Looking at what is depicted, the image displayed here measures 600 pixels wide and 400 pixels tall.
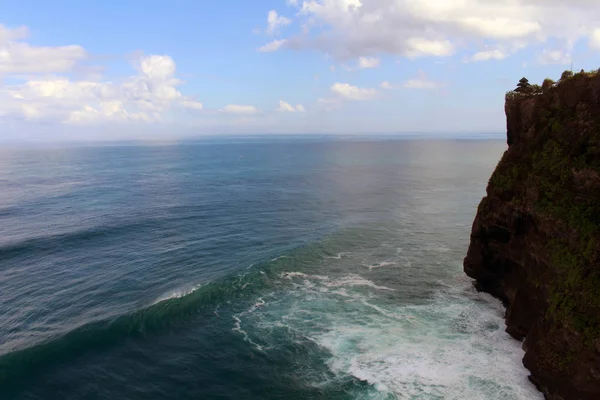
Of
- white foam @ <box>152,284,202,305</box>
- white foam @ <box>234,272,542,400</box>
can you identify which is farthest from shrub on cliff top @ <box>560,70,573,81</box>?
white foam @ <box>152,284,202,305</box>

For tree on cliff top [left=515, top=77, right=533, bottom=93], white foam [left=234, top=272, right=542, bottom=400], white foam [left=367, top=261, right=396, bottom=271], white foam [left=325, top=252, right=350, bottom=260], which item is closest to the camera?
white foam [left=234, top=272, right=542, bottom=400]

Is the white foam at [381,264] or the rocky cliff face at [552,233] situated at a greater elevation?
the rocky cliff face at [552,233]

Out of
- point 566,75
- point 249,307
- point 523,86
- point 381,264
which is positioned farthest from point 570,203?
point 249,307

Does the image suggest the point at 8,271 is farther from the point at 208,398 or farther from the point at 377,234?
the point at 377,234

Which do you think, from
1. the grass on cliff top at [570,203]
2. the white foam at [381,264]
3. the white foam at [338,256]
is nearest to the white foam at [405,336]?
the white foam at [381,264]

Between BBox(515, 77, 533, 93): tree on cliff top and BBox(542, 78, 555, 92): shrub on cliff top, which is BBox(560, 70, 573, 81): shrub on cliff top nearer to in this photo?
BBox(542, 78, 555, 92): shrub on cliff top

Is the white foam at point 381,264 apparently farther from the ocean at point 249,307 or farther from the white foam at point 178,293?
the white foam at point 178,293

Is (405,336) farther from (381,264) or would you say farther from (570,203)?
(570,203)
